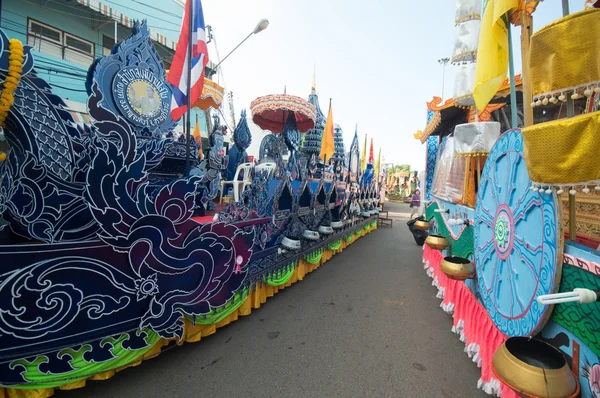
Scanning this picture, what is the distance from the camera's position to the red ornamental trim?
50.4 inches

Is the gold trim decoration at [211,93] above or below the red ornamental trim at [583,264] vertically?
above

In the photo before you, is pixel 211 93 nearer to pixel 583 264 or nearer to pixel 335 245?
pixel 335 245

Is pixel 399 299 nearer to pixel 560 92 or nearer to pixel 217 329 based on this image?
pixel 217 329

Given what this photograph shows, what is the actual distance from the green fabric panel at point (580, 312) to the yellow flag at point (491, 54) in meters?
1.99

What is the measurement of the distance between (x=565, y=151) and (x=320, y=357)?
253cm

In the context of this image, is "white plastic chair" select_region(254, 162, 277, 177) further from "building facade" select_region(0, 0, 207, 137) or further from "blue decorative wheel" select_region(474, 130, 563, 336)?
"building facade" select_region(0, 0, 207, 137)

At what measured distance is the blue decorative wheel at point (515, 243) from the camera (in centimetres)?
156

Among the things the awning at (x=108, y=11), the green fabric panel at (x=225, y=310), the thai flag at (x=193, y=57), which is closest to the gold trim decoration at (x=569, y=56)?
the green fabric panel at (x=225, y=310)

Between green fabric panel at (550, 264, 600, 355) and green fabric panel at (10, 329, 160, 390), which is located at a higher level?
green fabric panel at (550, 264, 600, 355)

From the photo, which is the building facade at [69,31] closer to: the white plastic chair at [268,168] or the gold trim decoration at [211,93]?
the gold trim decoration at [211,93]

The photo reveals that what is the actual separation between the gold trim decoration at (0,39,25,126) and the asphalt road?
2.27 meters

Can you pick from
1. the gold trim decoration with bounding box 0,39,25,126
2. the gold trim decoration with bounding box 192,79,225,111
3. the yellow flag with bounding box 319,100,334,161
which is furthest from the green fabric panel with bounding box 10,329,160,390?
the gold trim decoration with bounding box 192,79,225,111

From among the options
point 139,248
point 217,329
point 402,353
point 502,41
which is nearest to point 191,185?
point 139,248

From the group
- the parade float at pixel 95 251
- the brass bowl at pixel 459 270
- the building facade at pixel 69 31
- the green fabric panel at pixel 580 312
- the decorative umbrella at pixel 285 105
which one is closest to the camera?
the green fabric panel at pixel 580 312
